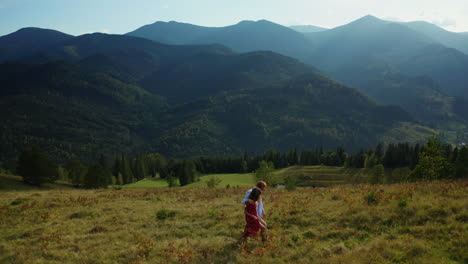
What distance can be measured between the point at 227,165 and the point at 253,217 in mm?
154275

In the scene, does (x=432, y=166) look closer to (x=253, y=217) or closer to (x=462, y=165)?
(x=462, y=165)

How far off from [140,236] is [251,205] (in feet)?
23.1

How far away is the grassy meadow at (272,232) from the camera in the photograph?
11.3 meters

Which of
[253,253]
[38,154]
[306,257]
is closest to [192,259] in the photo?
[253,253]

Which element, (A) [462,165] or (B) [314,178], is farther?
(B) [314,178]

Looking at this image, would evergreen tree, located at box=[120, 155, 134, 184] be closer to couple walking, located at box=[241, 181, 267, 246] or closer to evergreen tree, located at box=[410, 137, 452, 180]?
evergreen tree, located at box=[410, 137, 452, 180]

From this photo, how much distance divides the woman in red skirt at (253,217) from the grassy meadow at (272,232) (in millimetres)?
478

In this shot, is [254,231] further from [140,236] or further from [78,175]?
[78,175]

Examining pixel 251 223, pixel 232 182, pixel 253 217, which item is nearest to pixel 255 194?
pixel 253 217

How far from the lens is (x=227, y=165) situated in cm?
16638

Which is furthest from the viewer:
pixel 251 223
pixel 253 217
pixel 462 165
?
pixel 462 165

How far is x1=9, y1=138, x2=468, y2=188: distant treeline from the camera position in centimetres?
4672

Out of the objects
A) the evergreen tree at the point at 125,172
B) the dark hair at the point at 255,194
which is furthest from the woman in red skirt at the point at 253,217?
the evergreen tree at the point at 125,172

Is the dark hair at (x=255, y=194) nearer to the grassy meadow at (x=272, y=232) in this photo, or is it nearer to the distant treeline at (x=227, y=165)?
the grassy meadow at (x=272, y=232)
